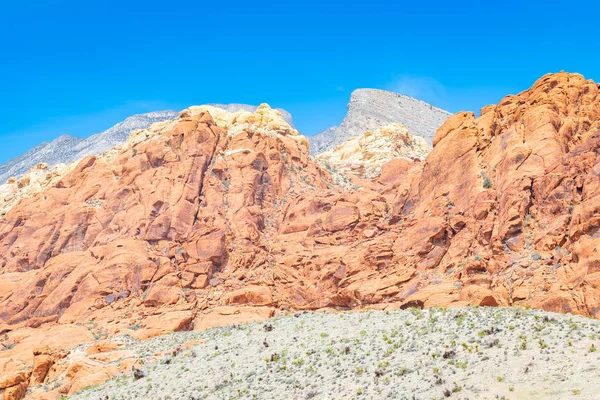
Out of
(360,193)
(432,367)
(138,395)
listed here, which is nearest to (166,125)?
(360,193)

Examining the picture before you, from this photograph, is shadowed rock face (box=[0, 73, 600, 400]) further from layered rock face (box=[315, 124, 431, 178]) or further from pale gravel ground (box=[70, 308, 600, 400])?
layered rock face (box=[315, 124, 431, 178])

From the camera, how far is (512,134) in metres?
50.8

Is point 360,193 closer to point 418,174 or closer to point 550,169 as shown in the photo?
point 418,174

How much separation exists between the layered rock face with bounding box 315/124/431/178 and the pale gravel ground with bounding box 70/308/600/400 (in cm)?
6211

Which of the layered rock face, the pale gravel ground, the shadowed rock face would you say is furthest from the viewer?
the layered rock face

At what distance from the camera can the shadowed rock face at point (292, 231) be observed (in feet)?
131

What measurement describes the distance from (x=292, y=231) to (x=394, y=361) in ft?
127

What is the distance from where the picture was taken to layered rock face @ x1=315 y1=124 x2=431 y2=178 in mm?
98062

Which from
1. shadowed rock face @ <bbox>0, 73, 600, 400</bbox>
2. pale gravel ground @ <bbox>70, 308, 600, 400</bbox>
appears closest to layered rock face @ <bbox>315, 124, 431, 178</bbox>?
shadowed rock face @ <bbox>0, 73, 600, 400</bbox>

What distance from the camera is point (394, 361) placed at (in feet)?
80.7

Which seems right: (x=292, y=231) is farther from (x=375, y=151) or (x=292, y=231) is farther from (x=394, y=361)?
(x=375, y=151)

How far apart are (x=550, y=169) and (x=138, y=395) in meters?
35.6

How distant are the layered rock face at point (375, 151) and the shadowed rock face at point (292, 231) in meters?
21.9

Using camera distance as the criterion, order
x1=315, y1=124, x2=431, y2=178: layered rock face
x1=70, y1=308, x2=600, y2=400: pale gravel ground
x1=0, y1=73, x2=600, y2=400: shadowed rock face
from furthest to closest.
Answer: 1. x1=315, y1=124, x2=431, y2=178: layered rock face
2. x1=0, y1=73, x2=600, y2=400: shadowed rock face
3. x1=70, y1=308, x2=600, y2=400: pale gravel ground
